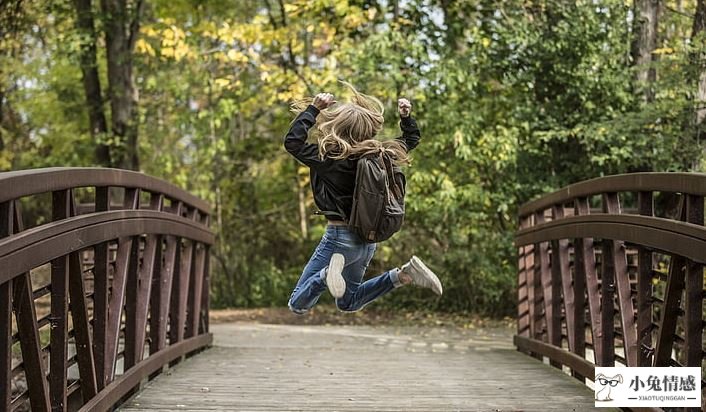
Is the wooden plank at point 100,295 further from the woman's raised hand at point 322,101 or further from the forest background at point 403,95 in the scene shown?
the forest background at point 403,95

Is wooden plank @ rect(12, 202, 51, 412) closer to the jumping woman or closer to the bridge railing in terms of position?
the bridge railing

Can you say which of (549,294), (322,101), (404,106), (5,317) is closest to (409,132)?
(404,106)

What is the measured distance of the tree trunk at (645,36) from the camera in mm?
12156

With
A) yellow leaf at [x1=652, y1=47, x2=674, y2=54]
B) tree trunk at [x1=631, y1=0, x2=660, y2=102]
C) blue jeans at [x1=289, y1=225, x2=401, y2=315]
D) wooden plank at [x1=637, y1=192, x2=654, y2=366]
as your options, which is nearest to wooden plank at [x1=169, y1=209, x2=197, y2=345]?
blue jeans at [x1=289, y1=225, x2=401, y2=315]

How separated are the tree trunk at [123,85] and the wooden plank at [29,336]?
11017 millimetres

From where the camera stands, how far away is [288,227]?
659 inches

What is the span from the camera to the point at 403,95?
515 inches

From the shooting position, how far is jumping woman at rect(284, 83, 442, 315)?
541cm

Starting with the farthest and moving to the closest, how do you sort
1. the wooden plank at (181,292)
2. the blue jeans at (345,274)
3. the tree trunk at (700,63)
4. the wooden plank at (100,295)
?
1. the tree trunk at (700,63)
2. the wooden plank at (181,292)
3. the blue jeans at (345,274)
4. the wooden plank at (100,295)

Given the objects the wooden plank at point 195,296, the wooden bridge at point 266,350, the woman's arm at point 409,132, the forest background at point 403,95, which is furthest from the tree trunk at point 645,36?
the woman's arm at point 409,132

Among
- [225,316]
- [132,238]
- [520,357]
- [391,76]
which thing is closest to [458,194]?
[391,76]

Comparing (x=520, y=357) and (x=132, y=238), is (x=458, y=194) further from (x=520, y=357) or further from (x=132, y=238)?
(x=132, y=238)

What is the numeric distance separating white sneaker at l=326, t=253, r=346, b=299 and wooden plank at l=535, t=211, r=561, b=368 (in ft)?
8.33
